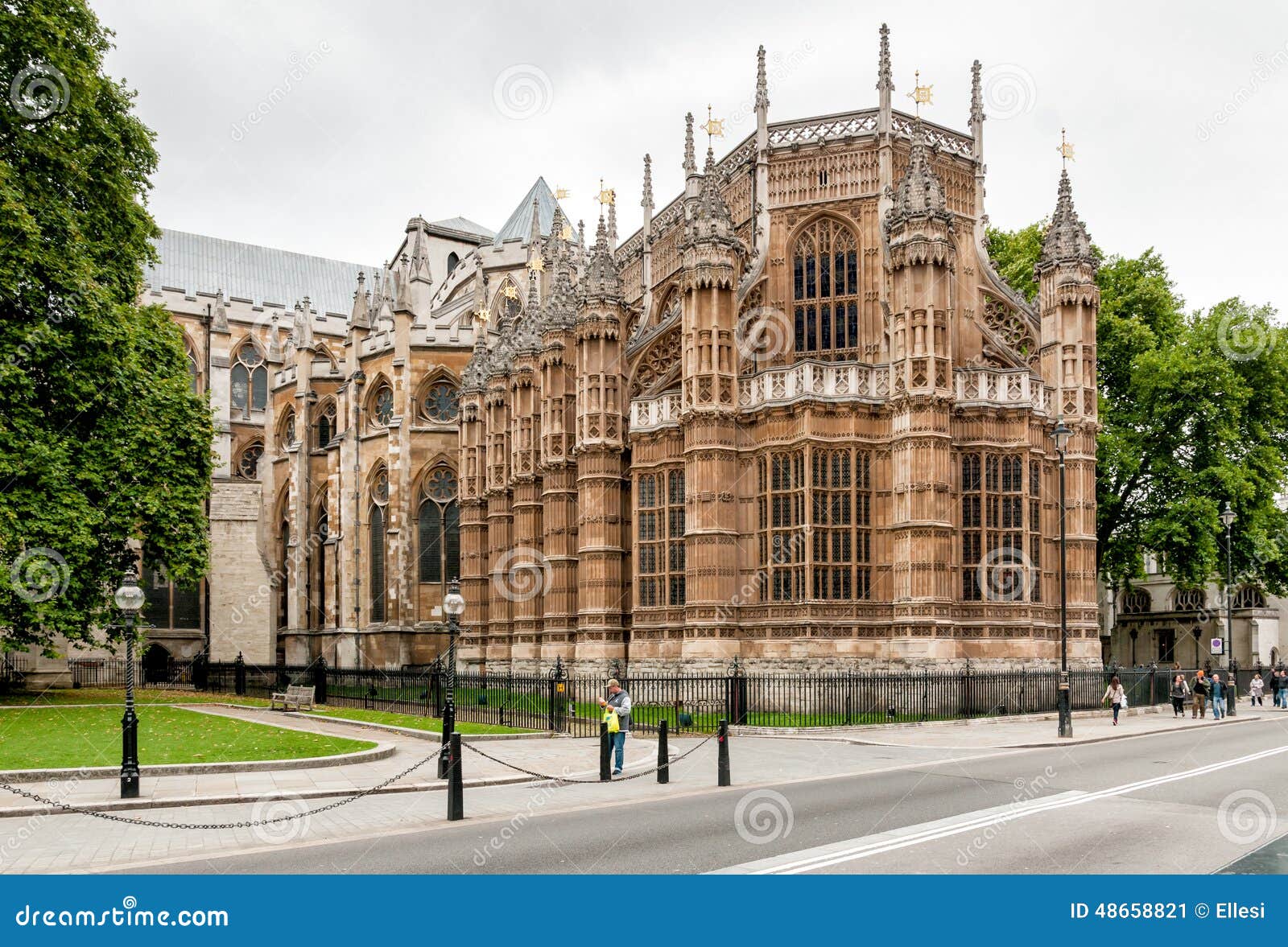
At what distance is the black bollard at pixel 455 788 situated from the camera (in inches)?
500

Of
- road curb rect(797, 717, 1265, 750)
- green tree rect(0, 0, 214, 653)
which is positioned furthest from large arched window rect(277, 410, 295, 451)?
road curb rect(797, 717, 1265, 750)

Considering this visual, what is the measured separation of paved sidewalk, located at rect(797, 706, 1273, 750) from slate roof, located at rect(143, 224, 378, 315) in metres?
50.7

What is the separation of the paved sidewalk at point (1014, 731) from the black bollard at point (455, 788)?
10.7m

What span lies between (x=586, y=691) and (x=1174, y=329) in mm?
24854

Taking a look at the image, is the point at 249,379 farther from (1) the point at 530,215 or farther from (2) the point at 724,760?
(2) the point at 724,760

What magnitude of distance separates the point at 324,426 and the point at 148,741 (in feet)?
121

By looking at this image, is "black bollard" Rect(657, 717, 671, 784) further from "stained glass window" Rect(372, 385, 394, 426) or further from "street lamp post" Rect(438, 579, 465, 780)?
"stained glass window" Rect(372, 385, 394, 426)

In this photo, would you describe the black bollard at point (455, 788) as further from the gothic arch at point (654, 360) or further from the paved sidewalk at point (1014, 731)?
the gothic arch at point (654, 360)

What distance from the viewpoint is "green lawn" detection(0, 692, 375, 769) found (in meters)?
17.7

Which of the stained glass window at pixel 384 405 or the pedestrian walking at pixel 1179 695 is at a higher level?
the stained glass window at pixel 384 405

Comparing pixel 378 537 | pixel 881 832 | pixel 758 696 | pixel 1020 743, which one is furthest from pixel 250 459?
pixel 881 832

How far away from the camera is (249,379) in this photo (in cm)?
6309

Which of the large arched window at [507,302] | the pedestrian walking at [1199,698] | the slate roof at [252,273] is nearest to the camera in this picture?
the pedestrian walking at [1199,698]

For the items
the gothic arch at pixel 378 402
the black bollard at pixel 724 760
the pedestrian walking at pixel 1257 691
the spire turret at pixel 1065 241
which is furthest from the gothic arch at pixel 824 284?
the gothic arch at pixel 378 402
